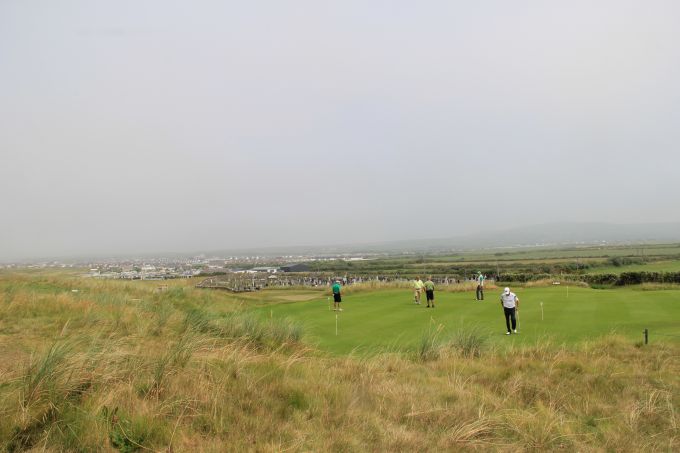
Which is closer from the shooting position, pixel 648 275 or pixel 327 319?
pixel 327 319

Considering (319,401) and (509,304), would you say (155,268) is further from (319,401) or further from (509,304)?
(319,401)

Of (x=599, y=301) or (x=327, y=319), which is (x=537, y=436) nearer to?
(x=327, y=319)

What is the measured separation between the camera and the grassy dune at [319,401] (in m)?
4.50

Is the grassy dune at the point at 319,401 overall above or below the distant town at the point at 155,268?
above

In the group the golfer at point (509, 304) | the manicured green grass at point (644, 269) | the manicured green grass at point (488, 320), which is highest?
the golfer at point (509, 304)

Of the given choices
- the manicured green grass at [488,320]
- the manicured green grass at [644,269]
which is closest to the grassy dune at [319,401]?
the manicured green grass at [488,320]

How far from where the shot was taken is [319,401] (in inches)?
223

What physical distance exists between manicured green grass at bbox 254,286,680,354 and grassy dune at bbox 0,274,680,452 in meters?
3.26

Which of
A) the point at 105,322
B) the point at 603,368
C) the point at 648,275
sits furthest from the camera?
the point at 648,275

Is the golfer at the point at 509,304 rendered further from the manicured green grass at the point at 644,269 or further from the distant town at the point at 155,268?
the manicured green grass at the point at 644,269

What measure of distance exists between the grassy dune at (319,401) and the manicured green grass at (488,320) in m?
3.26

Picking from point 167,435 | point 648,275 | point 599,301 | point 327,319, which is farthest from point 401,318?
point 648,275

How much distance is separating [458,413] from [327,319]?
38.0 feet

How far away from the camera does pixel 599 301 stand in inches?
767
